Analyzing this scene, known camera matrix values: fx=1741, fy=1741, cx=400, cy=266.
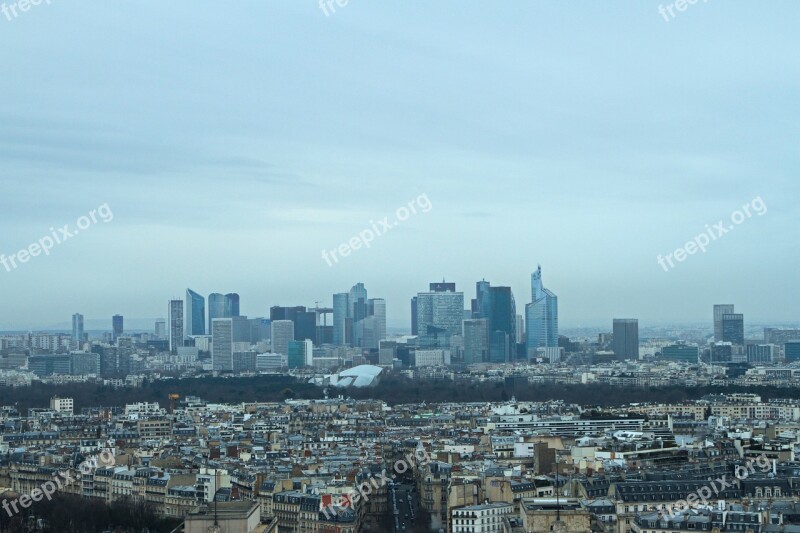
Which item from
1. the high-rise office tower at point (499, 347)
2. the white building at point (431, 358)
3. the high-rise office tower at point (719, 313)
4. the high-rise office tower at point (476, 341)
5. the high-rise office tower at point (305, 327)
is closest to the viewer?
the white building at point (431, 358)

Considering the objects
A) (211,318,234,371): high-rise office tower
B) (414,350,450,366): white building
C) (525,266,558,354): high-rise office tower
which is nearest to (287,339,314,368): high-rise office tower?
(211,318,234,371): high-rise office tower

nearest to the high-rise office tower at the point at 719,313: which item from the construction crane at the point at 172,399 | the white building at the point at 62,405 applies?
the construction crane at the point at 172,399

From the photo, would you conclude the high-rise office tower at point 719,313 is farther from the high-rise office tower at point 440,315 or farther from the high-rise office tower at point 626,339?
the high-rise office tower at point 440,315

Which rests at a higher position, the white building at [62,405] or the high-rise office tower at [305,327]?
the high-rise office tower at [305,327]

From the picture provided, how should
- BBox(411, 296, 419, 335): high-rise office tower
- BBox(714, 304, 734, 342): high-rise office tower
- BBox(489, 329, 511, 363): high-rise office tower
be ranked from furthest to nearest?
BBox(411, 296, 419, 335): high-rise office tower → BBox(714, 304, 734, 342): high-rise office tower → BBox(489, 329, 511, 363): high-rise office tower

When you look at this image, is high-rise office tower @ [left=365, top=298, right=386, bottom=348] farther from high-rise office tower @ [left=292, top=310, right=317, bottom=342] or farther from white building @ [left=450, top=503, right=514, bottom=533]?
white building @ [left=450, top=503, right=514, bottom=533]

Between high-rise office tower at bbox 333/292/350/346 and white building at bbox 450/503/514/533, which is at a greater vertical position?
high-rise office tower at bbox 333/292/350/346
